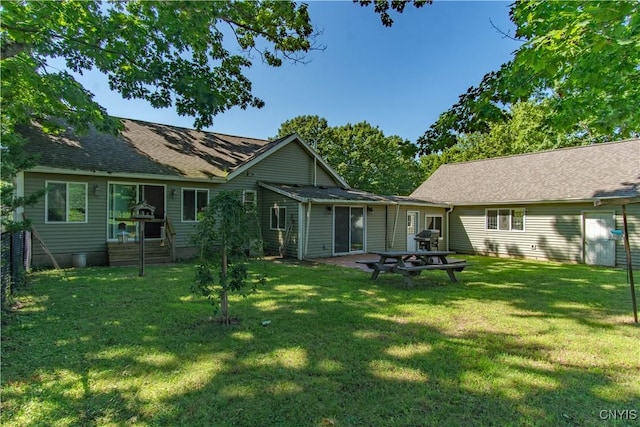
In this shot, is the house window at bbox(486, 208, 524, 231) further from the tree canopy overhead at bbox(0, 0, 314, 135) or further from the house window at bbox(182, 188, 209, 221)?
the house window at bbox(182, 188, 209, 221)

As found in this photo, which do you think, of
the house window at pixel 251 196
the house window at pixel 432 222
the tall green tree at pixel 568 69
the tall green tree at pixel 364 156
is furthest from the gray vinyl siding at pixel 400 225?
the tall green tree at pixel 364 156

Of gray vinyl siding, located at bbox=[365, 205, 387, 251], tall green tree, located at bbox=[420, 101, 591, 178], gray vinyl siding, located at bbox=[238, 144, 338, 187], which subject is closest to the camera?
gray vinyl siding, located at bbox=[238, 144, 338, 187]

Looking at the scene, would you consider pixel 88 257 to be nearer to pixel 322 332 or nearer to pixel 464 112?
pixel 322 332

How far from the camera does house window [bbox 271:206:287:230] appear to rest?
1404 centimetres

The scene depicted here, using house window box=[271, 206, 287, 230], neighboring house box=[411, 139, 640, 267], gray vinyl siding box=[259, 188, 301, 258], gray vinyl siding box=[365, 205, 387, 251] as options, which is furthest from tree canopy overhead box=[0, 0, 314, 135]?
neighboring house box=[411, 139, 640, 267]

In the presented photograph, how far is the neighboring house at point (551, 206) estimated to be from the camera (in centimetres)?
1273

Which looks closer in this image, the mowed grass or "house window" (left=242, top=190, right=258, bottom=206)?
the mowed grass

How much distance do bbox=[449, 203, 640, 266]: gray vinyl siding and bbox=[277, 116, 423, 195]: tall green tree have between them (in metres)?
15.1

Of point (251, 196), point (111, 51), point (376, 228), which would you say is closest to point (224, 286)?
point (111, 51)

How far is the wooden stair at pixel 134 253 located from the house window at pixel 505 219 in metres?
14.2

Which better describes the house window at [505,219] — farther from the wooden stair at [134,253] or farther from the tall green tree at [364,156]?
the tall green tree at [364,156]

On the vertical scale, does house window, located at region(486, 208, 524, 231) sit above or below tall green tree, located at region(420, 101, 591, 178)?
below

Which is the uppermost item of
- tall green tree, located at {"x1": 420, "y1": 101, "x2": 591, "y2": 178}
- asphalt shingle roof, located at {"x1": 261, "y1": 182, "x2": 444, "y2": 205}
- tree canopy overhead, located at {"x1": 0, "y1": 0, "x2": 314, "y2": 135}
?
tall green tree, located at {"x1": 420, "y1": 101, "x2": 591, "y2": 178}

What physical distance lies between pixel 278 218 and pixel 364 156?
21.7m
